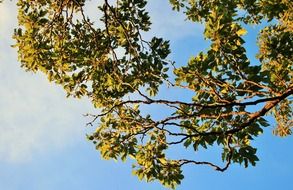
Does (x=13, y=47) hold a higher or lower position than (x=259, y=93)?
higher

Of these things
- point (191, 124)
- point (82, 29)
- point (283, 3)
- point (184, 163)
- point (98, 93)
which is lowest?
point (184, 163)

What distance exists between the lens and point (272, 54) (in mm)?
7289

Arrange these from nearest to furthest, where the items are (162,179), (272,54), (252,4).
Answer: (272,54), (162,179), (252,4)

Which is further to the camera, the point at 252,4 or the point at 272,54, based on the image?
the point at 252,4

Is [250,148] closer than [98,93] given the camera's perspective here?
Yes

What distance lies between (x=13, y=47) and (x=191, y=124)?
5.37 metres

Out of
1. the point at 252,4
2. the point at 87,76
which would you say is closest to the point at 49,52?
the point at 87,76

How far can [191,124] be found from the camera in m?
8.91

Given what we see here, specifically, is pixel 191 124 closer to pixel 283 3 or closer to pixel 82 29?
pixel 82 29

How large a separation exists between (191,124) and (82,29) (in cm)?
427

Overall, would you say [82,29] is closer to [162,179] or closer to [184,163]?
[162,179]

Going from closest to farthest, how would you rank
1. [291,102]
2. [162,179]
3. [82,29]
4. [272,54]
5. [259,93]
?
1. [259,93]
2. [272,54]
3. [162,179]
4. [82,29]
5. [291,102]

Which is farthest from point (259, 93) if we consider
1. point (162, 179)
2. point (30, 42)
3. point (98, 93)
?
point (30, 42)

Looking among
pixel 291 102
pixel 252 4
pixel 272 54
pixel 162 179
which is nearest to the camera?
pixel 272 54
